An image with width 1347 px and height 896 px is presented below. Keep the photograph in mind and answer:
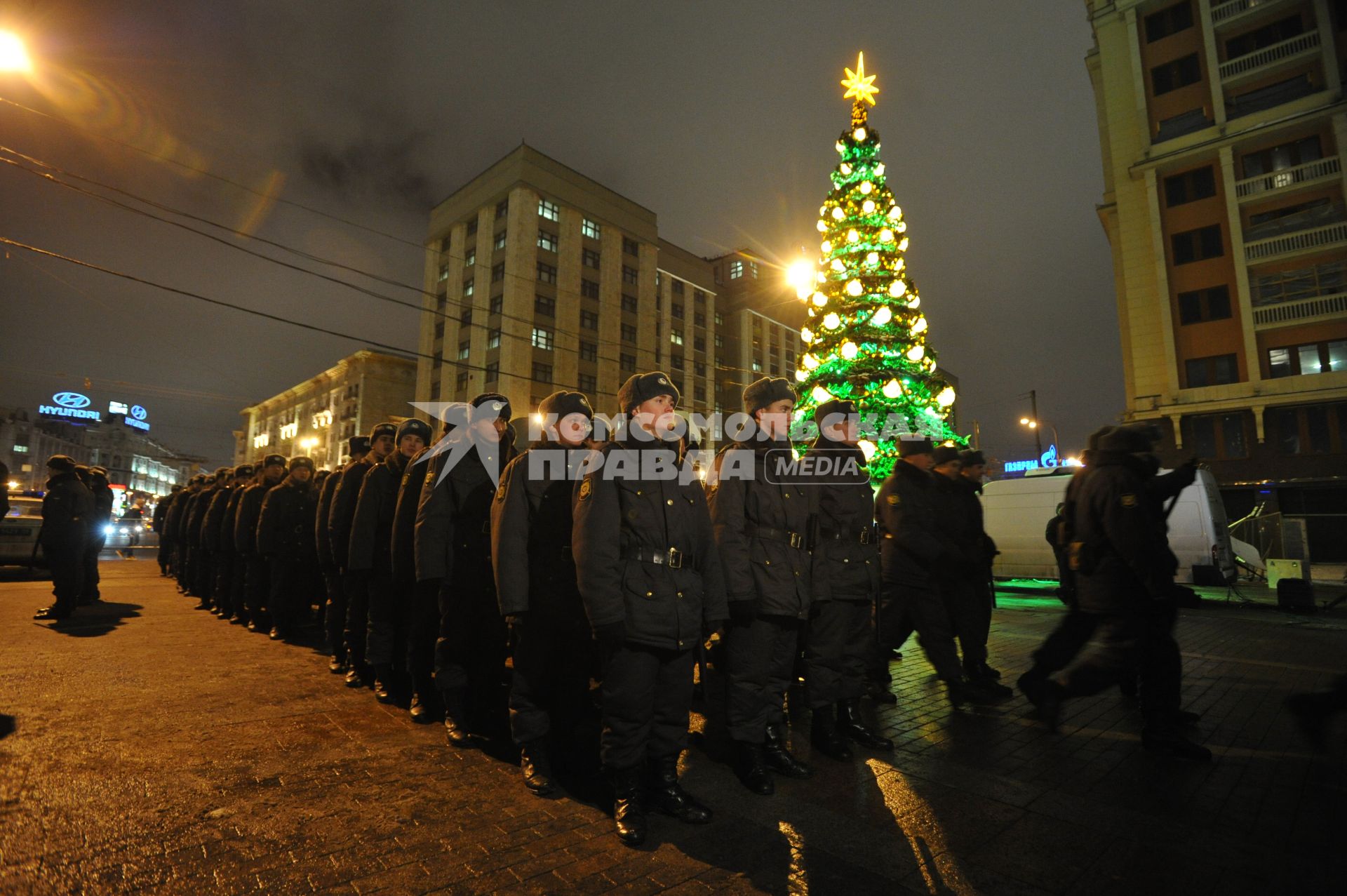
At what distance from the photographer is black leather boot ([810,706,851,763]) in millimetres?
3834

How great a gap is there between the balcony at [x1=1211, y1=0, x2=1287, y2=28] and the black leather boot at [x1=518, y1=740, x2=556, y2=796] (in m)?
37.6

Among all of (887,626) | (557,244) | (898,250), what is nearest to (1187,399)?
(898,250)

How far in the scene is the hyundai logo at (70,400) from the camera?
8669 centimetres

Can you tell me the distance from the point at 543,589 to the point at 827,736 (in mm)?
1906

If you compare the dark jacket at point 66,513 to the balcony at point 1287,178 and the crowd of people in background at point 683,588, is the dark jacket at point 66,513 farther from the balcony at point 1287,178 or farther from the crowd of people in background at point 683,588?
the balcony at point 1287,178

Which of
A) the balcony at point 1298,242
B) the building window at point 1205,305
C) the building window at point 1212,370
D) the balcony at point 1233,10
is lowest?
the building window at point 1212,370

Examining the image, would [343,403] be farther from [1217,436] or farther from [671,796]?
[671,796]

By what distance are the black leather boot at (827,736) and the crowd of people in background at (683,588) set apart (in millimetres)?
14

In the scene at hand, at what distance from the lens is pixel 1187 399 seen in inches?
1000

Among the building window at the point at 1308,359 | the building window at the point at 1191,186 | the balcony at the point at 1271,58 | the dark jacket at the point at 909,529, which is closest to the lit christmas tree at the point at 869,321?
the dark jacket at the point at 909,529

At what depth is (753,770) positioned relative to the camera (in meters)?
3.40

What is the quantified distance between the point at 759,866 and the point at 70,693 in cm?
508

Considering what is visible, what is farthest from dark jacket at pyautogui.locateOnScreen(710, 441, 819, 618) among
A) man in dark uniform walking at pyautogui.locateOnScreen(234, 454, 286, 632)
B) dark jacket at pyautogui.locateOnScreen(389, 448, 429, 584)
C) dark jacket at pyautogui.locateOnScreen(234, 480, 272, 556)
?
dark jacket at pyautogui.locateOnScreen(234, 480, 272, 556)

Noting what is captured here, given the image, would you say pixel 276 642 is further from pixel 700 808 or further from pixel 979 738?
pixel 979 738
